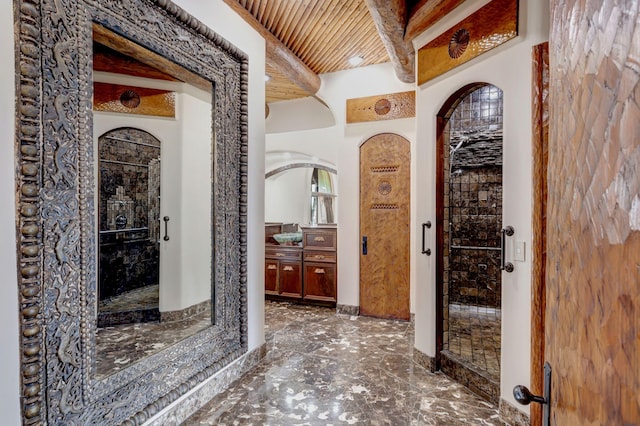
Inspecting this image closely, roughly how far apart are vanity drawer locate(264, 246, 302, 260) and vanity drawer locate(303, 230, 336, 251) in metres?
0.17

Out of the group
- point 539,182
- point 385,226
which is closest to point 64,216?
Result: point 539,182

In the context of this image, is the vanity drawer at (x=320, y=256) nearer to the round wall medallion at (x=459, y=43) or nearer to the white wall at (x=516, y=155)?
the white wall at (x=516, y=155)

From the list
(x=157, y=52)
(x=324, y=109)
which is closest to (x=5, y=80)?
(x=157, y=52)

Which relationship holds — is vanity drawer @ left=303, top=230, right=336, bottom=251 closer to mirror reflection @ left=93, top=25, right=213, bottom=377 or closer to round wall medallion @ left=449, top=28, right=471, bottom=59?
mirror reflection @ left=93, top=25, right=213, bottom=377

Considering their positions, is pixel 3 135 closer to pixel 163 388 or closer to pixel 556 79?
pixel 163 388

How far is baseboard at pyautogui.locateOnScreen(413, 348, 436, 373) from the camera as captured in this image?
9.23 ft

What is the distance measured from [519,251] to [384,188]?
223 cm

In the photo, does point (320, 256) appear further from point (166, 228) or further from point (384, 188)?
point (166, 228)

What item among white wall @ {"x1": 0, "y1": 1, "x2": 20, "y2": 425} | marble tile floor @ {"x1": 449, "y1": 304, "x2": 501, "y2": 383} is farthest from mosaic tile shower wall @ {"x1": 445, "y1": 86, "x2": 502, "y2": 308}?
white wall @ {"x1": 0, "y1": 1, "x2": 20, "y2": 425}

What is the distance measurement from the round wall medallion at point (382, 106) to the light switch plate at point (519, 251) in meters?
2.53

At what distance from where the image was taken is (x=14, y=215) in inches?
52.1

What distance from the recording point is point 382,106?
13.8 ft

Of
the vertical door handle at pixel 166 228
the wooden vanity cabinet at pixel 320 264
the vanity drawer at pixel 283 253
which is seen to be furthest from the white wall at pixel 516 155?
the vanity drawer at pixel 283 253

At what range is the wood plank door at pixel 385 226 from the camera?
4.11m
